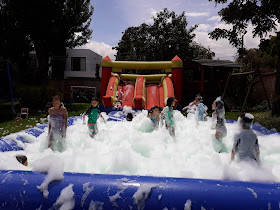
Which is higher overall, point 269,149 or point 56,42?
point 56,42

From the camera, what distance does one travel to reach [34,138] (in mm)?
4199

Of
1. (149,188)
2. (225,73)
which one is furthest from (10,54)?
(149,188)

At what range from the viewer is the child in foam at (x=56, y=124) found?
390cm

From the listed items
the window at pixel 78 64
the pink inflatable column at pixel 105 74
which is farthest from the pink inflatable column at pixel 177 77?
the window at pixel 78 64

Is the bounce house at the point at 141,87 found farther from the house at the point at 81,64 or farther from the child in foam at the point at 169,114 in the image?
the house at the point at 81,64

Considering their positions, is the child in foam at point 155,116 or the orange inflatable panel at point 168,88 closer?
the child in foam at point 155,116

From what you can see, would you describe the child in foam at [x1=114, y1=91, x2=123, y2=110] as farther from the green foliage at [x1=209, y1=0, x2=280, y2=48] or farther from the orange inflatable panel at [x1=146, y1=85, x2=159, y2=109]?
the green foliage at [x1=209, y1=0, x2=280, y2=48]

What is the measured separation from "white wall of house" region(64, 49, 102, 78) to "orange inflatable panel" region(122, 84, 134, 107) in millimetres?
12753

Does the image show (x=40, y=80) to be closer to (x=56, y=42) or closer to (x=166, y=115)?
(x=56, y=42)

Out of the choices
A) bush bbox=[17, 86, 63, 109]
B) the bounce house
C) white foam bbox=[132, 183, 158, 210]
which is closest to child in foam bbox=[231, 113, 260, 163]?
white foam bbox=[132, 183, 158, 210]

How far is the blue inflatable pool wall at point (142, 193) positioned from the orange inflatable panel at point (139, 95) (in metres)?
6.17

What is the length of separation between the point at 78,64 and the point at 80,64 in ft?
0.71

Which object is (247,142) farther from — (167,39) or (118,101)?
(167,39)

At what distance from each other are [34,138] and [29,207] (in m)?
2.52
